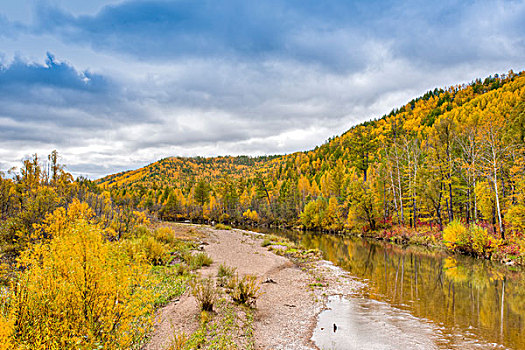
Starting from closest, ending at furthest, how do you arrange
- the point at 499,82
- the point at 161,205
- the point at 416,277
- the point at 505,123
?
the point at 416,277
the point at 505,123
the point at 161,205
the point at 499,82

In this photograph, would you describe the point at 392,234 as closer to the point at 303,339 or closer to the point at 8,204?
the point at 303,339

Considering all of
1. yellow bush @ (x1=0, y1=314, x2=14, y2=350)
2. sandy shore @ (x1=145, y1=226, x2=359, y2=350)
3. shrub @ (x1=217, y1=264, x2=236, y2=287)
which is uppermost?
yellow bush @ (x1=0, y1=314, x2=14, y2=350)

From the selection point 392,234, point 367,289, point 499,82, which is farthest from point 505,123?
point 499,82

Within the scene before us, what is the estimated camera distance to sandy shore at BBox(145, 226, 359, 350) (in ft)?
23.8

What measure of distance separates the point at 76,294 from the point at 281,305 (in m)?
7.54

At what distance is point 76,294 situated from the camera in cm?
446

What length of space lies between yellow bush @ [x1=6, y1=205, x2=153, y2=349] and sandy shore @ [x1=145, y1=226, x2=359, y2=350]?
65.1 inches

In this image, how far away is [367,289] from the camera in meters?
12.9

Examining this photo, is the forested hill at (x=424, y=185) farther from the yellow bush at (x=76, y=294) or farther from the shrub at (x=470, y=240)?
the yellow bush at (x=76, y=294)

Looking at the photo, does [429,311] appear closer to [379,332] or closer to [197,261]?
[379,332]

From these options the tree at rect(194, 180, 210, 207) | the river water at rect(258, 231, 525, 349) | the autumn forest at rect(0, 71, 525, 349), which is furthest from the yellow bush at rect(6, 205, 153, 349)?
the tree at rect(194, 180, 210, 207)

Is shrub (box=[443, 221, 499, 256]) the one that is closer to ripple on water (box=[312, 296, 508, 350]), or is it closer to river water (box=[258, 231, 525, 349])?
river water (box=[258, 231, 525, 349])

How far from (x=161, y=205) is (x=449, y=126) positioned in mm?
82391

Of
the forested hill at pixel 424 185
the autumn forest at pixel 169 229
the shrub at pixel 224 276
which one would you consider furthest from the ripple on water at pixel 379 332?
the forested hill at pixel 424 185
